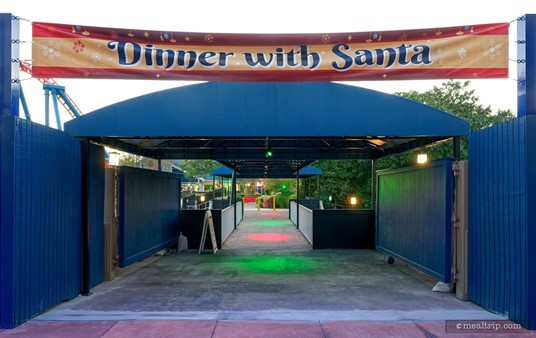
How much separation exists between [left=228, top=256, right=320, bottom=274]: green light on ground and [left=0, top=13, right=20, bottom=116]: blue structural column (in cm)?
678

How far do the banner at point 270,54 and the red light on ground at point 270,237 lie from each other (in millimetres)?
11155

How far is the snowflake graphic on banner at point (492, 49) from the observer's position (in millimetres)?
7021

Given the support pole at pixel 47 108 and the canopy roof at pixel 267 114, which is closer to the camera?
the canopy roof at pixel 267 114

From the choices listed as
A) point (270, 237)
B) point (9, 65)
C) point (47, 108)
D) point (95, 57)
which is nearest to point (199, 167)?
point (47, 108)

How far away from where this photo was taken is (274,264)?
11625 millimetres

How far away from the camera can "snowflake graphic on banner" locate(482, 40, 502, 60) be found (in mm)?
Answer: 7021

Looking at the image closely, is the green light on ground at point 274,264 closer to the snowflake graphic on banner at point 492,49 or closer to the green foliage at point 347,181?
the snowflake graphic on banner at point 492,49

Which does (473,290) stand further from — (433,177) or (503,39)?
(503,39)

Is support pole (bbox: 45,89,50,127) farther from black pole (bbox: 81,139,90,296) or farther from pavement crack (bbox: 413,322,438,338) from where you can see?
pavement crack (bbox: 413,322,438,338)

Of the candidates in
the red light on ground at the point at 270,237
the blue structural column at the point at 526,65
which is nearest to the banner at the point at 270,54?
the blue structural column at the point at 526,65

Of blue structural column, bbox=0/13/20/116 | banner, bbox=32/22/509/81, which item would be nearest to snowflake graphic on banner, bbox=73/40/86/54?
banner, bbox=32/22/509/81

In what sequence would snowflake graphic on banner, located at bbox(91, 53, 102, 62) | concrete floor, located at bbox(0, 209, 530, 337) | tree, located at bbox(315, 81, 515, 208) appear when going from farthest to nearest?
tree, located at bbox(315, 81, 515, 208) < snowflake graphic on banner, located at bbox(91, 53, 102, 62) < concrete floor, located at bbox(0, 209, 530, 337)

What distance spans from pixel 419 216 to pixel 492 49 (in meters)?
4.28

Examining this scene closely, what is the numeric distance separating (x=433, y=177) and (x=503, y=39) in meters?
3.22
